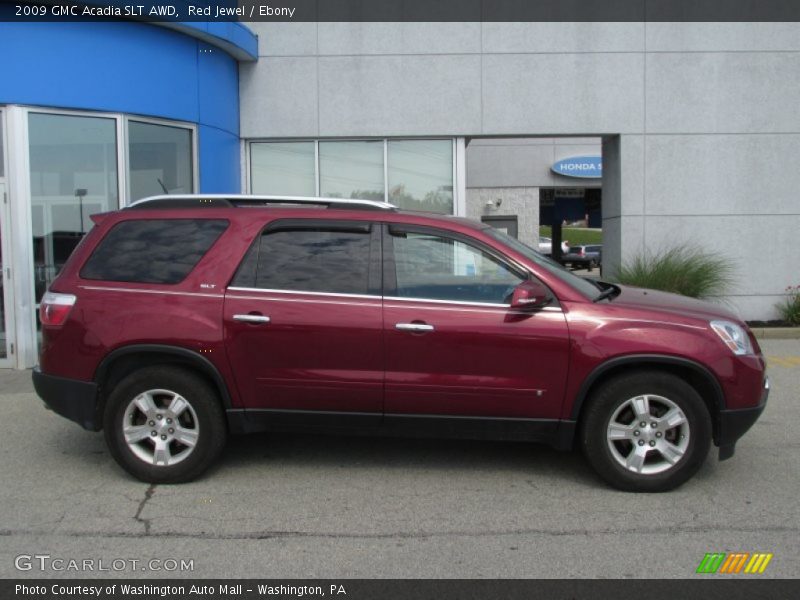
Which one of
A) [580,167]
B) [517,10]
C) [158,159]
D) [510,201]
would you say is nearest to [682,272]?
[517,10]

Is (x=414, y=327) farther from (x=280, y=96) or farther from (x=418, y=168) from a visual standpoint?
(x=280, y=96)

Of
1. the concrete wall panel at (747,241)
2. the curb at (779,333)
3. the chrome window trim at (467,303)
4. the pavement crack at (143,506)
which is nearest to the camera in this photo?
the pavement crack at (143,506)

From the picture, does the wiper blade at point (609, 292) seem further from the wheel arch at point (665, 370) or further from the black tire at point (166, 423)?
the black tire at point (166, 423)

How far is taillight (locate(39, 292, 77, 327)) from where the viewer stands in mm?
4801

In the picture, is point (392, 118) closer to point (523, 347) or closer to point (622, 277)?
point (622, 277)

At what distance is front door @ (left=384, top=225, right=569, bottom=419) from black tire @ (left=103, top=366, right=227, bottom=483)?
1.20 meters

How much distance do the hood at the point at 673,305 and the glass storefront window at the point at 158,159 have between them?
636 centimetres

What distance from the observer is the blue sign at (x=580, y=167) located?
21.1 metres

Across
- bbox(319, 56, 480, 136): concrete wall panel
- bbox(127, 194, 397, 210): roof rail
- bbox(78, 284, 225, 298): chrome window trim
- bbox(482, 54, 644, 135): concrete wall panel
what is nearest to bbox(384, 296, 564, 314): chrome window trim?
bbox(127, 194, 397, 210): roof rail

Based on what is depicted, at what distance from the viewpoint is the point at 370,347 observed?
15.0 ft

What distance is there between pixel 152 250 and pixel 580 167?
59.7 ft

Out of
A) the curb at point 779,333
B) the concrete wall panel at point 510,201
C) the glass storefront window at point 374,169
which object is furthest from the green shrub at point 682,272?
the concrete wall panel at point 510,201

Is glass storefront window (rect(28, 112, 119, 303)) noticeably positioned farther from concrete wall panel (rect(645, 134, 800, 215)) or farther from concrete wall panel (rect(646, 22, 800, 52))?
concrete wall panel (rect(646, 22, 800, 52))

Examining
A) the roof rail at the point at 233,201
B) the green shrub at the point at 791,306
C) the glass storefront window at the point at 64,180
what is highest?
the glass storefront window at the point at 64,180
